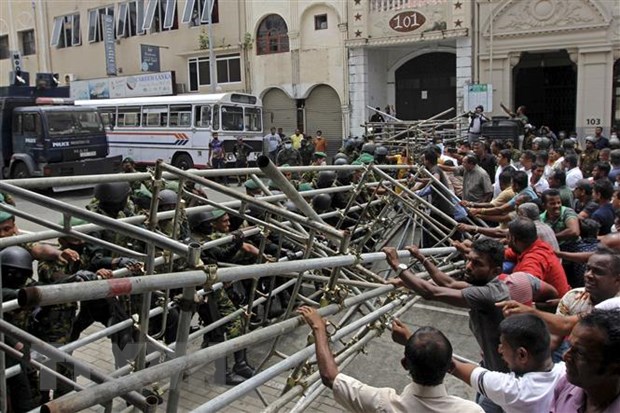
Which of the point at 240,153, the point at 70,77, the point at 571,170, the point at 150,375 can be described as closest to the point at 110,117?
the point at 240,153

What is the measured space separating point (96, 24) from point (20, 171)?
1522 centimetres

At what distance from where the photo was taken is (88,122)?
52.6ft

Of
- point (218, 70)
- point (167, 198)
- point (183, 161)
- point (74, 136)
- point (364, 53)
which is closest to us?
point (167, 198)

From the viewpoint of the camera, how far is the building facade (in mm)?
17188

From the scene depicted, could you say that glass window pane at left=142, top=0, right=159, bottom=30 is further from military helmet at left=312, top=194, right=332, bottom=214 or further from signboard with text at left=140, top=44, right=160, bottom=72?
military helmet at left=312, top=194, right=332, bottom=214

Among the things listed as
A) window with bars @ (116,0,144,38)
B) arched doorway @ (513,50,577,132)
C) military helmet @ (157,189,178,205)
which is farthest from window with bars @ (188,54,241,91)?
military helmet @ (157,189,178,205)

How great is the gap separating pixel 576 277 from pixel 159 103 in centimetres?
1611

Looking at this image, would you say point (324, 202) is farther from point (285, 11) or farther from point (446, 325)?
point (285, 11)

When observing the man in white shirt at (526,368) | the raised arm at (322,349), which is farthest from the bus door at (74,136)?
the man in white shirt at (526,368)

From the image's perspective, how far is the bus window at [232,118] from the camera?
1794cm

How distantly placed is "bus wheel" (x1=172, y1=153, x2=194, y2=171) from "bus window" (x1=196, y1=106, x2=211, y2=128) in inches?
44.5

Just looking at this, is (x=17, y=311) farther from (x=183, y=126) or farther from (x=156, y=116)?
(x=156, y=116)

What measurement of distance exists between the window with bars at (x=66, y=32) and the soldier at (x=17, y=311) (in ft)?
94.5

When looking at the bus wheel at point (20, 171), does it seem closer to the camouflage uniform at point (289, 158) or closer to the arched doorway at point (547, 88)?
the camouflage uniform at point (289, 158)
